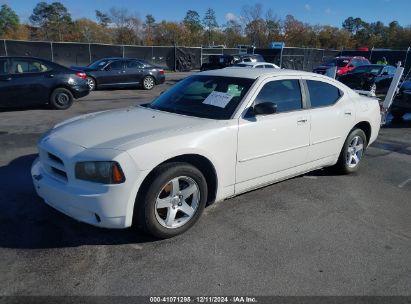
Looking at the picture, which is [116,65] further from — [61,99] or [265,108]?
[265,108]

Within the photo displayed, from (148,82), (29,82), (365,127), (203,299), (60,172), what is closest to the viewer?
(203,299)

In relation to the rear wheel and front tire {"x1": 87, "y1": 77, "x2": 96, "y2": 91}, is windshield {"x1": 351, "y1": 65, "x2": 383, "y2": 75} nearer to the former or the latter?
the rear wheel

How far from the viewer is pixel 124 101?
13578mm

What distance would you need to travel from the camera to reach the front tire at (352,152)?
5406 millimetres

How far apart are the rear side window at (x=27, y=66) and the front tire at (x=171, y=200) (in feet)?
28.3

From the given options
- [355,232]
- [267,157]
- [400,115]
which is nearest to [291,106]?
[267,157]

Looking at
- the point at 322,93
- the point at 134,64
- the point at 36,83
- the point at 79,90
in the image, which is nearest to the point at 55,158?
the point at 322,93

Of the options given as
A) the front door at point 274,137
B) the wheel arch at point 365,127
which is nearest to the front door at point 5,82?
the front door at point 274,137

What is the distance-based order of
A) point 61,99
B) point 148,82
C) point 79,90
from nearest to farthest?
A: point 61,99, point 79,90, point 148,82

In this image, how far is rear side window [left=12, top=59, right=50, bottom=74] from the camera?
1027cm

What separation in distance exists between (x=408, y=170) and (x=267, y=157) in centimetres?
315

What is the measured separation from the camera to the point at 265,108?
4.00 m

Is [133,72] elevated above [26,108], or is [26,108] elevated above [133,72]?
[133,72]

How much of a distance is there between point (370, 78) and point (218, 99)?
14325 mm
